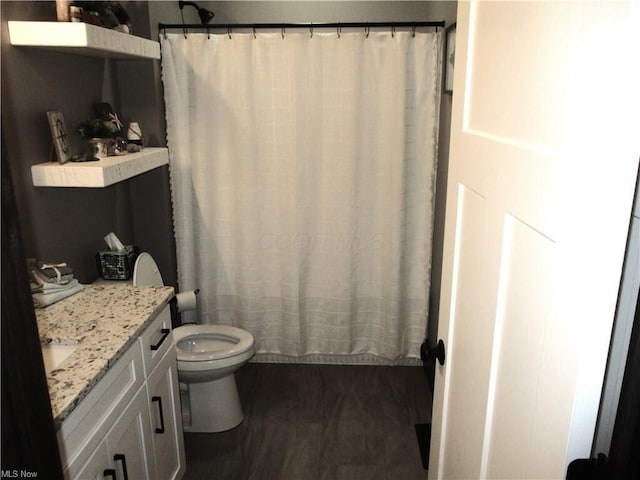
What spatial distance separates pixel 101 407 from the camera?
146cm

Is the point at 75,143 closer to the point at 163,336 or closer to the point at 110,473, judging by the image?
the point at 163,336

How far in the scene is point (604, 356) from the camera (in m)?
0.65

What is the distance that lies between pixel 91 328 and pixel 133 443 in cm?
39

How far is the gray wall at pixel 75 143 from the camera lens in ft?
6.26

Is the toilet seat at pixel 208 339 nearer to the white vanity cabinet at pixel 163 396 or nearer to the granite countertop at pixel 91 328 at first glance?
the white vanity cabinet at pixel 163 396

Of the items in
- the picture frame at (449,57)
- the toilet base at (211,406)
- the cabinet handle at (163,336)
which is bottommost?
the toilet base at (211,406)

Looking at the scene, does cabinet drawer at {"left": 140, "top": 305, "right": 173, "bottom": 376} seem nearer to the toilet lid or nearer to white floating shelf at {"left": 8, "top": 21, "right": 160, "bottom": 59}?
the toilet lid

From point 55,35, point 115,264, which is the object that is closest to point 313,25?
point 55,35

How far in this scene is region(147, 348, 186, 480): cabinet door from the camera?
6.14 feet

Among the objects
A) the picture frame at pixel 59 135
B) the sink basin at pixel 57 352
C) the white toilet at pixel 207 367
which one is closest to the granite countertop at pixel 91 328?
the sink basin at pixel 57 352

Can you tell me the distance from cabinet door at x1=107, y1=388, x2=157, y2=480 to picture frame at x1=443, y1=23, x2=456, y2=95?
6.22 feet

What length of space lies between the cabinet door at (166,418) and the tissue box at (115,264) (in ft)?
1.65

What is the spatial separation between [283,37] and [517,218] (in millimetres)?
2129

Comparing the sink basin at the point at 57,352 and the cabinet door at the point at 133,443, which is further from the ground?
the sink basin at the point at 57,352
